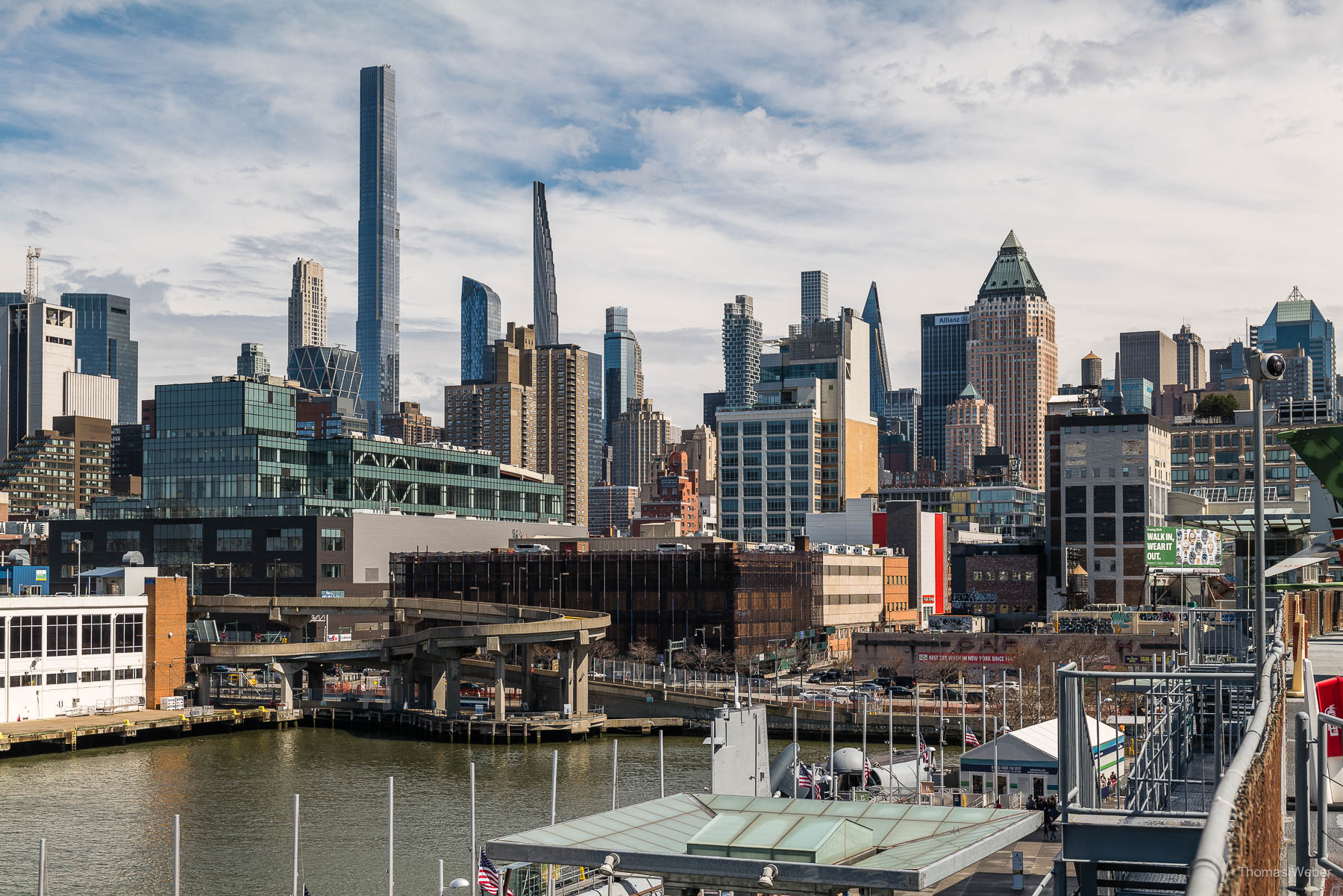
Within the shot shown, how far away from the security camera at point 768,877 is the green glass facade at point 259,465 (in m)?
150

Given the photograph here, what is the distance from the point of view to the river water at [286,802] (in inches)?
1964

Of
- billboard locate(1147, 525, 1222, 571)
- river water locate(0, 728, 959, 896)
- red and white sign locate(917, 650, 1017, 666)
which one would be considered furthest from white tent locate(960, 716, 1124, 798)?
billboard locate(1147, 525, 1222, 571)

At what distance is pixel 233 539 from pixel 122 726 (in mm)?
72265

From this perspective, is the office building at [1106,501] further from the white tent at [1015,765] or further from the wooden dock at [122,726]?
the white tent at [1015,765]

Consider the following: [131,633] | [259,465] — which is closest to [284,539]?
[259,465]

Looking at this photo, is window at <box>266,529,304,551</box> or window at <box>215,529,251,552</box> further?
window at <box>215,529,251,552</box>

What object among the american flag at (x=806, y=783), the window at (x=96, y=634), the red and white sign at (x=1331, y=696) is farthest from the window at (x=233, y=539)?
the red and white sign at (x=1331, y=696)

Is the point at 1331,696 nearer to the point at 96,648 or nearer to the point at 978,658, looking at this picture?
the point at 96,648

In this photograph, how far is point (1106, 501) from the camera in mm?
168000

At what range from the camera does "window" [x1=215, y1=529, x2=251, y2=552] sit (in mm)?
156375

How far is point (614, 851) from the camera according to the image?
59.4 ft

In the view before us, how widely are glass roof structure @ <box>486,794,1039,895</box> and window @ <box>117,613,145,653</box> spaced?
279 ft

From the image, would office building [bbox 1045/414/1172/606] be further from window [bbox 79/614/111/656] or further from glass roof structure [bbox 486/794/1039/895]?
glass roof structure [bbox 486/794/1039/895]

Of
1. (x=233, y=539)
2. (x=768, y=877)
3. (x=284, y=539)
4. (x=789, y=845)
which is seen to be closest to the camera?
(x=768, y=877)
